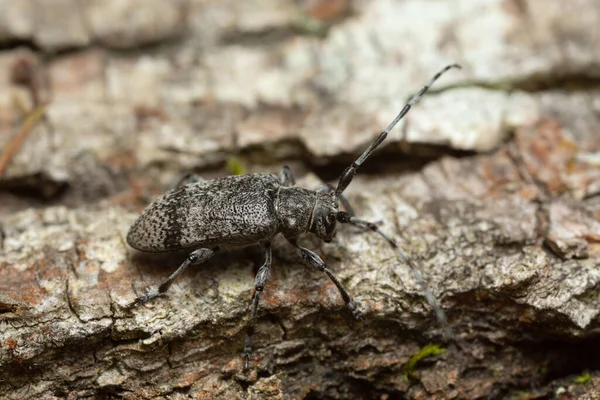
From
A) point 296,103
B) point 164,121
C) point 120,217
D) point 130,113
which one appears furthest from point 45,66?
point 296,103

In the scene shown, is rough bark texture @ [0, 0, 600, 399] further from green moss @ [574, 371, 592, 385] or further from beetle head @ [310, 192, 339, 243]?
beetle head @ [310, 192, 339, 243]

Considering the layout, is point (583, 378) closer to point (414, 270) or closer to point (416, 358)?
point (416, 358)

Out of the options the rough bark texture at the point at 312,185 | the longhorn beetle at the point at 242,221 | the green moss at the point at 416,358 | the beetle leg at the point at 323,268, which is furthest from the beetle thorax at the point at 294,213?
the green moss at the point at 416,358

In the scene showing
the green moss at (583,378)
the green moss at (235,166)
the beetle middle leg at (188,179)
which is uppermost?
the green moss at (235,166)

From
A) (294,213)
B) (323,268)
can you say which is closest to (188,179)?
(294,213)

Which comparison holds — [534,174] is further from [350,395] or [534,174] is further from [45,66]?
[45,66]

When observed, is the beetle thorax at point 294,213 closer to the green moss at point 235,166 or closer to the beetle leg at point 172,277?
the beetle leg at point 172,277

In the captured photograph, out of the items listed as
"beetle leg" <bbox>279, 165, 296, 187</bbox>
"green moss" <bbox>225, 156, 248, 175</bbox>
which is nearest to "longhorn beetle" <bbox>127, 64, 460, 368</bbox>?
"beetle leg" <bbox>279, 165, 296, 187</bbox>
